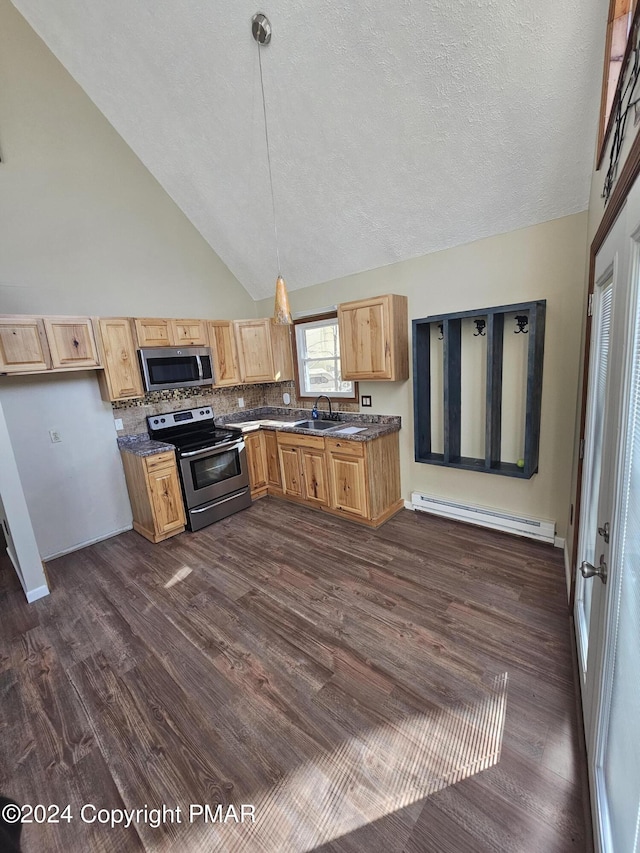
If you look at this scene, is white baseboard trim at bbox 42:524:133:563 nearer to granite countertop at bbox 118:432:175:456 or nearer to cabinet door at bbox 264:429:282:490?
granite countertop at bbox 118:432:175:456

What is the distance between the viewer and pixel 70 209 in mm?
3285

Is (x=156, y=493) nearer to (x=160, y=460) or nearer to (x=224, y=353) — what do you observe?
(x=160, y=460)

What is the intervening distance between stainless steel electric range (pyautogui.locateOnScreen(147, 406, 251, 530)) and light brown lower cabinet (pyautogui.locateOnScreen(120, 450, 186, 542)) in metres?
0.09

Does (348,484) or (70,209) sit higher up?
(70,209)

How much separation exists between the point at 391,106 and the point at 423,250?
3.73ft

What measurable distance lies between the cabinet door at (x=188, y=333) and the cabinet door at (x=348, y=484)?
193 cm

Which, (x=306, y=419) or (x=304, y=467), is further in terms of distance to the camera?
(x=306, y=419)

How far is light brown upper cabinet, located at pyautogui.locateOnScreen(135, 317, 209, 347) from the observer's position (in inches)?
138

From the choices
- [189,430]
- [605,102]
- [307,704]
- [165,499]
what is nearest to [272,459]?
[189,430]

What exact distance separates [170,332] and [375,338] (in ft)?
6.91

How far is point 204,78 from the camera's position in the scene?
2.66 meters

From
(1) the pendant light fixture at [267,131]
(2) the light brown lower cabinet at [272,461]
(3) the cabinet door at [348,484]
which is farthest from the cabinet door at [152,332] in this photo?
(3) the cabinet door at [348,484]

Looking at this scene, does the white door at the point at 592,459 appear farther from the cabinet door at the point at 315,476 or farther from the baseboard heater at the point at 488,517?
the cabinet door at the point at 315,476

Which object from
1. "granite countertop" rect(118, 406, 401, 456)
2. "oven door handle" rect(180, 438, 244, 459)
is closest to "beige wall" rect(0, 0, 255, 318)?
"granite countertop" rect(118, 406, 401, 456)
